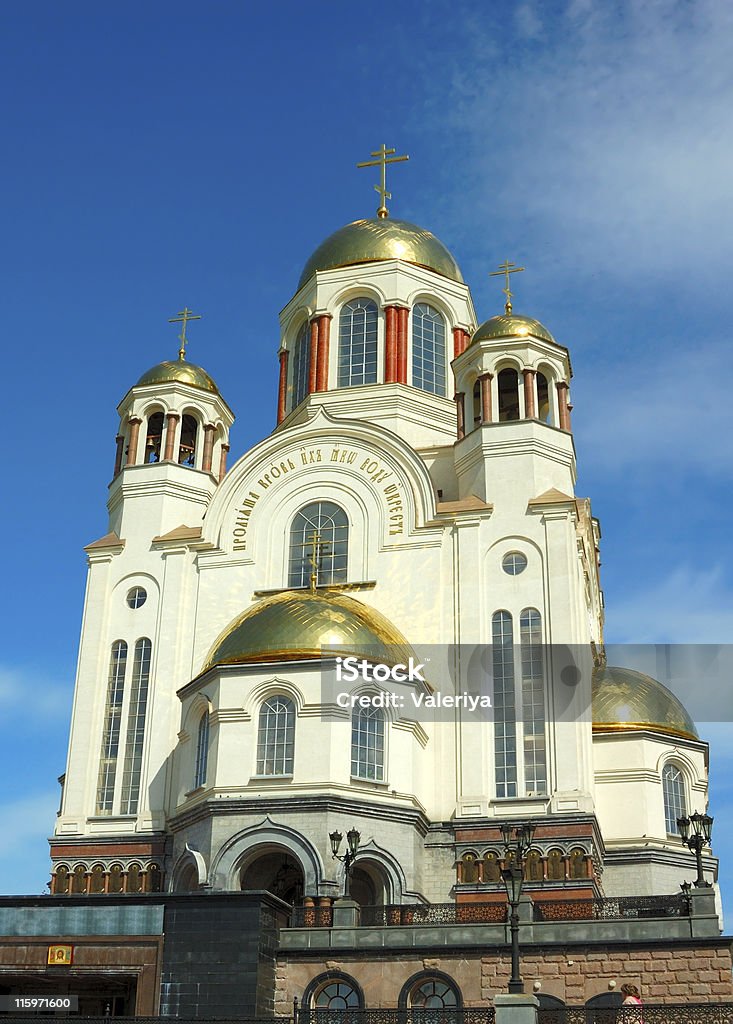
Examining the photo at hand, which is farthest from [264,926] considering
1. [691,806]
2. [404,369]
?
[404,369]

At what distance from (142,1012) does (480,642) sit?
12.1m

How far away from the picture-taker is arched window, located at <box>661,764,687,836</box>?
32812mm

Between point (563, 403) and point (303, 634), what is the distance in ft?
35.8

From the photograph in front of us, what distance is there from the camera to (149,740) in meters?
31.5

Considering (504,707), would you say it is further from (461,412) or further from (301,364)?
(301,364)

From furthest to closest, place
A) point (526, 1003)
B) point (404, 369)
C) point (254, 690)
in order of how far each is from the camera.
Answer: point (404, 369)
point (254, 690)
point (526, 1003)

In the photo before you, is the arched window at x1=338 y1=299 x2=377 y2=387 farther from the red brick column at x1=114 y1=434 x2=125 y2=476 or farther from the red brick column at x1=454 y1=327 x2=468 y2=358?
the red brick column at x1=114 y1=434 x2=125 y2=476

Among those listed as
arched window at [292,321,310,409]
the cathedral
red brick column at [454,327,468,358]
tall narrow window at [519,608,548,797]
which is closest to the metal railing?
the cathedral

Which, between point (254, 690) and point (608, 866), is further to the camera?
point (608, 866)

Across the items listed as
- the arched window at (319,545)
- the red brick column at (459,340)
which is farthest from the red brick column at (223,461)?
the red brick column at (459,340)

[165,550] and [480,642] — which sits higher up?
[165,550]

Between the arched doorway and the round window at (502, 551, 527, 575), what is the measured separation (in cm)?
873

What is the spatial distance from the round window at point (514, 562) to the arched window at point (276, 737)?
6.81 m

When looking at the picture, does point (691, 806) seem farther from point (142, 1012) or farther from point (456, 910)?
point (142, 1012)
